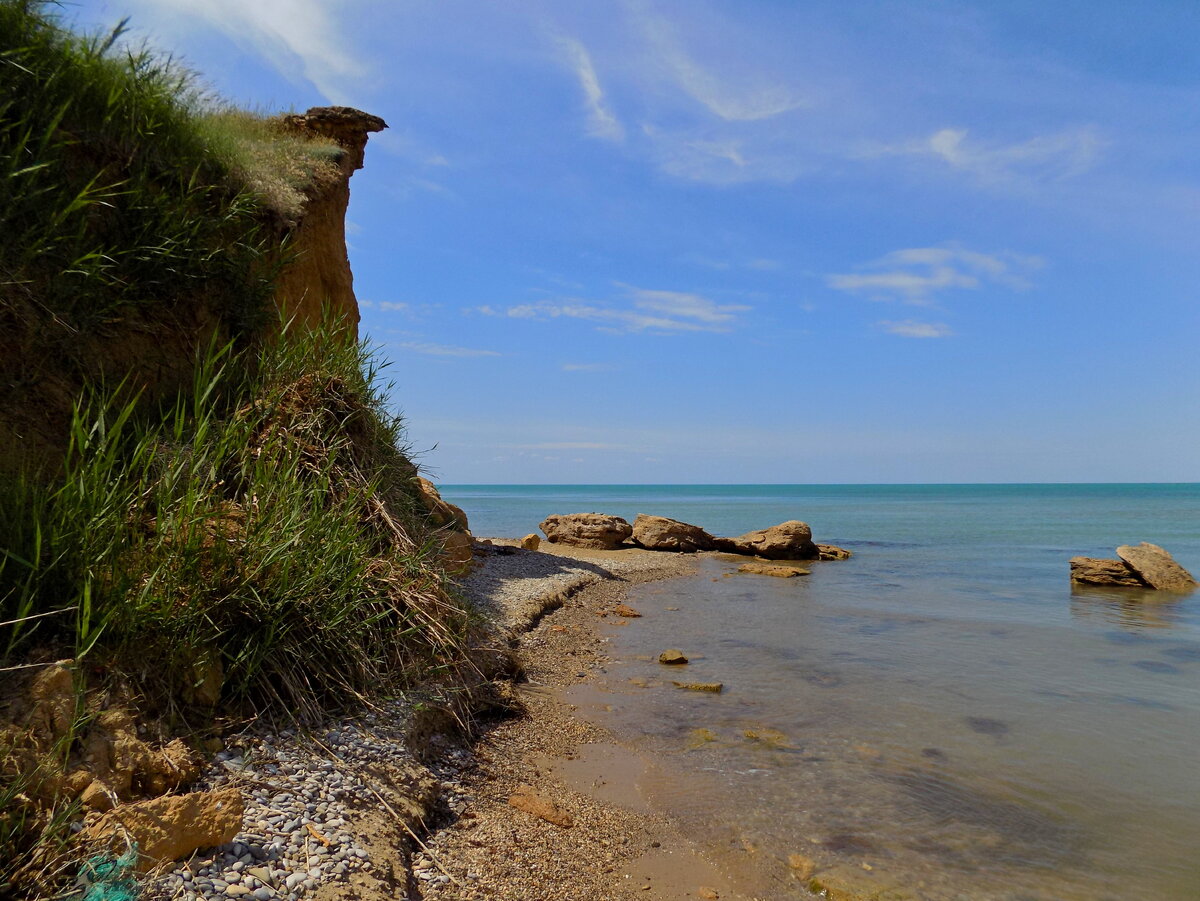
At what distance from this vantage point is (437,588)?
19.2ft

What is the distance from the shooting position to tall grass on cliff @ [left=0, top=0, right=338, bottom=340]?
507 centimetres

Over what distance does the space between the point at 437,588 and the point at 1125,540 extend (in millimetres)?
35525

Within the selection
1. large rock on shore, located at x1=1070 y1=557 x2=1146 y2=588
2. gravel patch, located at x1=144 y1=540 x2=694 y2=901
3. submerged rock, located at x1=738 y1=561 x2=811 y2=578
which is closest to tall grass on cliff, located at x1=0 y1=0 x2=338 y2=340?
gravel patch, located at x1=144 y1=540 x2=694 y2=901

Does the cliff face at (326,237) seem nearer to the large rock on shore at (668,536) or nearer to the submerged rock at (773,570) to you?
the submerged rock at (773,570)

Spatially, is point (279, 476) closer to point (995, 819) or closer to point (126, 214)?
point (126, 214)

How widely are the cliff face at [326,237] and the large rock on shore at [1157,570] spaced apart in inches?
744

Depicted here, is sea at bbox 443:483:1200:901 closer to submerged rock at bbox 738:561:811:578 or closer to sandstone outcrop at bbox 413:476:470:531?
sandstone outcrop at bbox 413:476:470:531

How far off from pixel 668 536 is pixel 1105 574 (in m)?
12.5

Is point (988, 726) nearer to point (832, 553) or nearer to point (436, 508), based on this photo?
point (436, 508)

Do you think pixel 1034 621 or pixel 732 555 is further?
pixel 732 555

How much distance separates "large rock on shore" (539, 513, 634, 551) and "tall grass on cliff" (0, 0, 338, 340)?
685 inches

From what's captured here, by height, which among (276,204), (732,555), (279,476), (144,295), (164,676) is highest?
(276,204)

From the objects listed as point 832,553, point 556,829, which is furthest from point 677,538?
point 556,829

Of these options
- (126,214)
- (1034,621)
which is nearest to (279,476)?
(126,214)
